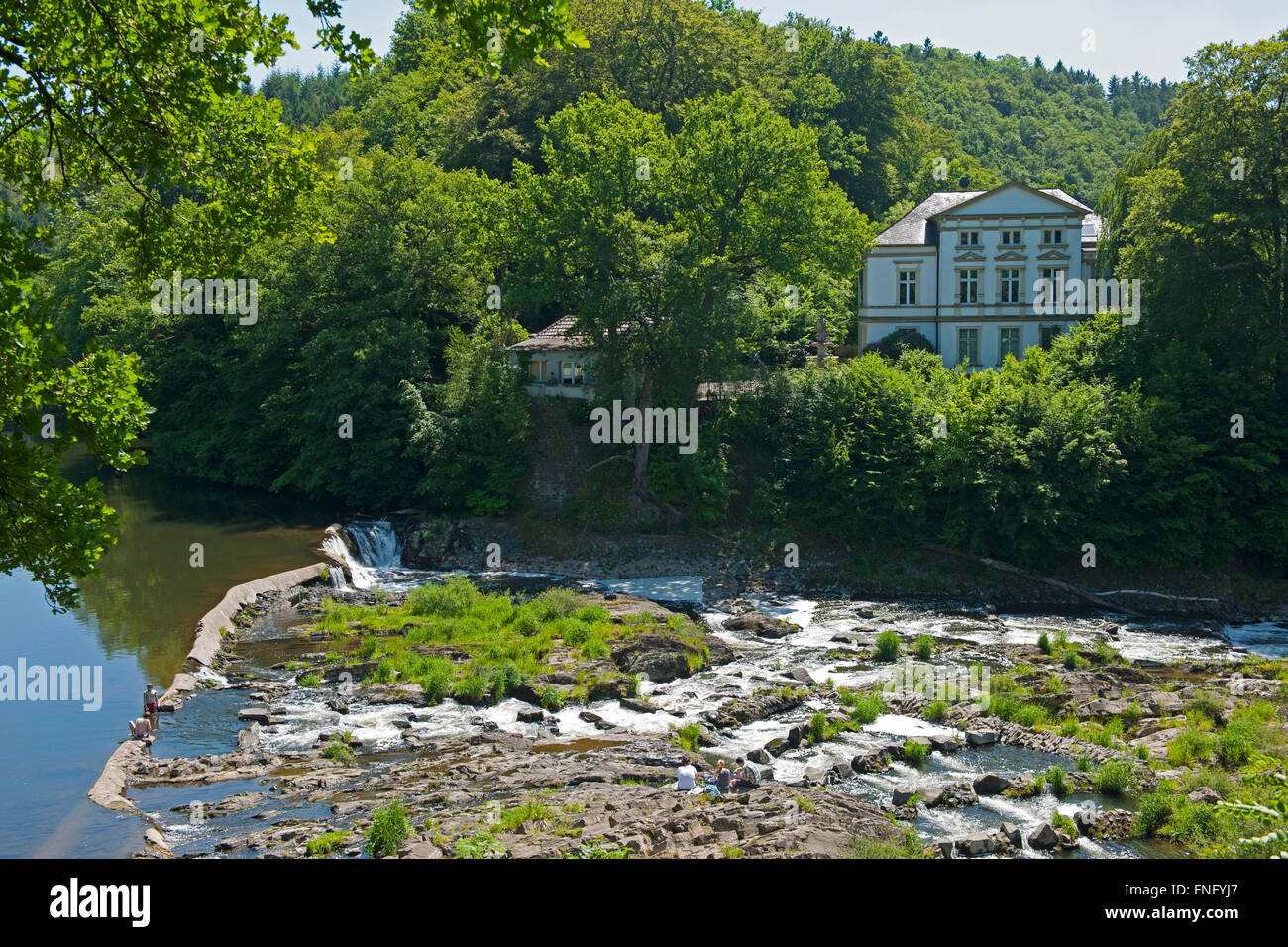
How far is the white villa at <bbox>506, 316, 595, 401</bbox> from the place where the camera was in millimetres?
51312

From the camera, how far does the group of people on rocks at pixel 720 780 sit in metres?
22.0

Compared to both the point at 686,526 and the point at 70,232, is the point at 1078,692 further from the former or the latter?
the point at 70,232

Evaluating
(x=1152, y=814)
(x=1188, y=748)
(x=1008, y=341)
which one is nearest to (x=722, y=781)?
(x=1152, y=814)

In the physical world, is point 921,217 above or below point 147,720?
above

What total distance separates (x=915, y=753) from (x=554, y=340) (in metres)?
32.1

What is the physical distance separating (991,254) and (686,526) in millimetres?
23008

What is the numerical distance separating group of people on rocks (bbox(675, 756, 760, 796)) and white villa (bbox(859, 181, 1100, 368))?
37.8 meters

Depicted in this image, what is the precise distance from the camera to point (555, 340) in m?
52.2

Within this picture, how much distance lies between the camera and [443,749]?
25.1m

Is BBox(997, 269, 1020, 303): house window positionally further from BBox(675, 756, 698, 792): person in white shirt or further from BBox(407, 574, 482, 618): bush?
BBox(675, 756, 698, 792): person in white shirt

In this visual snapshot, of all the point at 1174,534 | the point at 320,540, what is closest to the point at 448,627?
the point at 320,540

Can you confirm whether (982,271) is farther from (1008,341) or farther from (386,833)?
(386,833)

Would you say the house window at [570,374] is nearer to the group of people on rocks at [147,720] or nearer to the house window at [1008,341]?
the house window at [1008,341]

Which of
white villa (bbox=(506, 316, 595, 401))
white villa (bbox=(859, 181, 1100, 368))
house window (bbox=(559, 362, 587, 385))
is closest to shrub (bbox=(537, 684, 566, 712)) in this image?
white villa (bbox=(506, 316, 595, 401))
